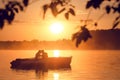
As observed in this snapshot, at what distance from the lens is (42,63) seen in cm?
7169

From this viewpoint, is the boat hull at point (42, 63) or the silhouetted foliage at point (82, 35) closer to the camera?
the silhouetted foliage at point (82, 35)

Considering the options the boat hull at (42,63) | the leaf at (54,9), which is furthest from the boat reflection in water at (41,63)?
the leaf at (54,9)

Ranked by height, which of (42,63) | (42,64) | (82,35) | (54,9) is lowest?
(42,64)

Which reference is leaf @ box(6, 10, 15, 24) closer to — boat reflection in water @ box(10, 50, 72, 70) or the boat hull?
boat reflection in water @ box(10, 50, 72, 70)

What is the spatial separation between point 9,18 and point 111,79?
199 feet

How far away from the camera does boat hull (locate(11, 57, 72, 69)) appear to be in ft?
235

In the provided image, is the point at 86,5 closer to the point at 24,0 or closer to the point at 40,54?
the point at 24,0

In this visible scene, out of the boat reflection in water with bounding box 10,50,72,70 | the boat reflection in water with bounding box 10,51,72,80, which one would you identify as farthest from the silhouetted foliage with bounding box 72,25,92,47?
the boat reflection in water with bounding box 10,51,72,80

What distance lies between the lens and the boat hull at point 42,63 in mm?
A: 71750

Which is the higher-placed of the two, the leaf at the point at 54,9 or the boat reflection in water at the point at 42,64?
the leaf at the point at 54,9

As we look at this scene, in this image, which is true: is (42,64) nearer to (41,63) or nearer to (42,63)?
(41,63)

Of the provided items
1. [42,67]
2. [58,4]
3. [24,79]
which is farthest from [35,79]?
[58,4]

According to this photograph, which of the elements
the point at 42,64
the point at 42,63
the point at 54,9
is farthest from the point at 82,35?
the point at 42,64

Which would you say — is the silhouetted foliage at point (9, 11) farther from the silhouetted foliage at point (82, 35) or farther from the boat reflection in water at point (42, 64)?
the boat reflection in water at point (42, 64)
